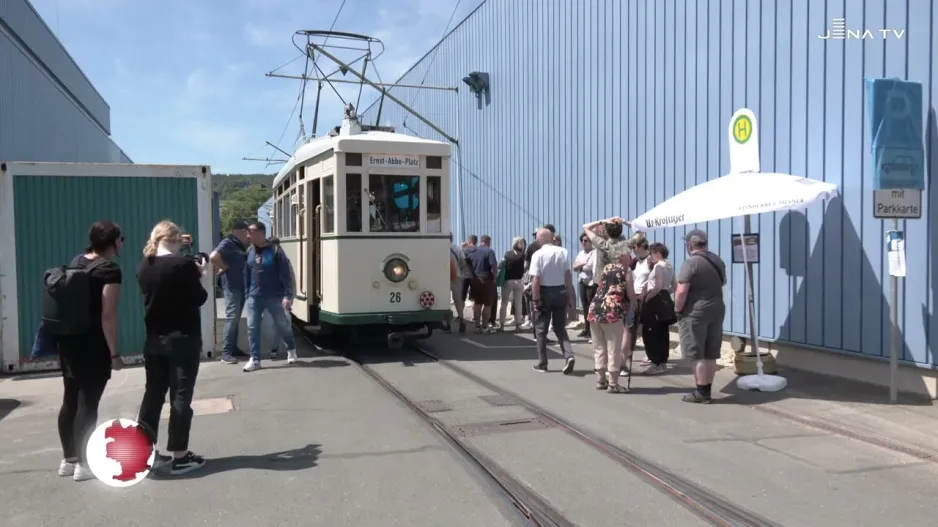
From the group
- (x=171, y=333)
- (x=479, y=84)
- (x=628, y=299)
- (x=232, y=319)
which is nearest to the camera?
(x=171, y=333)

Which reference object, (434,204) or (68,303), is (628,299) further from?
(68,303)

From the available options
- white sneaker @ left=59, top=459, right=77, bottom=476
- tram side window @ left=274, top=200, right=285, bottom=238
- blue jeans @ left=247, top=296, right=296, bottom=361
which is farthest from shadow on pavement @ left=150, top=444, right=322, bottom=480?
tram side window @ left=274, top=200, right=285, bottom=238

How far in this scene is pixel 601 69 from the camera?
12.2 meters

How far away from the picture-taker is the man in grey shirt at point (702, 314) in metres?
6.87

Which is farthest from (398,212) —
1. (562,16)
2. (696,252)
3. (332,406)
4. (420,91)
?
(420,91)

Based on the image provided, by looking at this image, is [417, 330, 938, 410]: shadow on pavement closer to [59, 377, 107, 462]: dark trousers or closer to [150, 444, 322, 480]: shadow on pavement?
[150, 444, 322, 480]: shadow on pavement

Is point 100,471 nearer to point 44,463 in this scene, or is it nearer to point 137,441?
point 137,441

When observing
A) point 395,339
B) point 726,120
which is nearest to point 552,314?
point 395,339

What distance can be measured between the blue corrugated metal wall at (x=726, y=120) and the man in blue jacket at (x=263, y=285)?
18.5 feet


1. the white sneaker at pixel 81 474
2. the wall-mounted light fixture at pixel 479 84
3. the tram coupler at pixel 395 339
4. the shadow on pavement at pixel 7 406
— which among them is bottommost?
the shadow on pavement at pixel 7 406

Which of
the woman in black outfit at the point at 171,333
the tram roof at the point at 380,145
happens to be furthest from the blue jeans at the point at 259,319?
the woman in black outfit at the point at 171,333

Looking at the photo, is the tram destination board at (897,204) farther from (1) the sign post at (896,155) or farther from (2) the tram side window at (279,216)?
(2) the tram side window at (279,216)

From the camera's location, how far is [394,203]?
367 inches

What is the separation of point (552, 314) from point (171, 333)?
4690 mm
